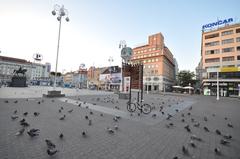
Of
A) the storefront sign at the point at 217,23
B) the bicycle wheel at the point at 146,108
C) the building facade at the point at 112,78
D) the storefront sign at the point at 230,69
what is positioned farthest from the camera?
the building facade at the point at 112,78

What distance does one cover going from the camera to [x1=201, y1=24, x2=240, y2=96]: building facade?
1572 inches

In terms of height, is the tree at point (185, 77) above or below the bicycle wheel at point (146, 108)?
above

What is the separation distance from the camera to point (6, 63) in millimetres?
95125

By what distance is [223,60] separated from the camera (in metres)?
43.4

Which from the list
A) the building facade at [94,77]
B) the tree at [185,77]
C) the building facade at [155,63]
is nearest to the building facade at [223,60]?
the tree at [185,77]

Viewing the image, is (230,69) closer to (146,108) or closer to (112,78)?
(146,108)

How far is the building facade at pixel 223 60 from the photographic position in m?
39.9

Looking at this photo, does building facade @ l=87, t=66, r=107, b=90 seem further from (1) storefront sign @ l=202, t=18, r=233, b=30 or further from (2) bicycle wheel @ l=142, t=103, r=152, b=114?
(2) bicycle wheel @ l=142, t=103, r=152, b=114

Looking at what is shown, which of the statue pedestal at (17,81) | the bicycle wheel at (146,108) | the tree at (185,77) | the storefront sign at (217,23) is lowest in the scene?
the bicycle wheel at (146,108)

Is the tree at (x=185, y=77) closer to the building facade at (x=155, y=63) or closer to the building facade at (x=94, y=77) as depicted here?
the building facade at (x=155, y=63)

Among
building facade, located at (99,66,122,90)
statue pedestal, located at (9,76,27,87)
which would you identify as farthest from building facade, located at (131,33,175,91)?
statue pedestal, located at (9,76,27,87)

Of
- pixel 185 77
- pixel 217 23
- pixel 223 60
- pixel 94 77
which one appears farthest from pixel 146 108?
pixel 94 77

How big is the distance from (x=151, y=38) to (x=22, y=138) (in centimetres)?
6995

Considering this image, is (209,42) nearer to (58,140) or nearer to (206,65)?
(206,65)
